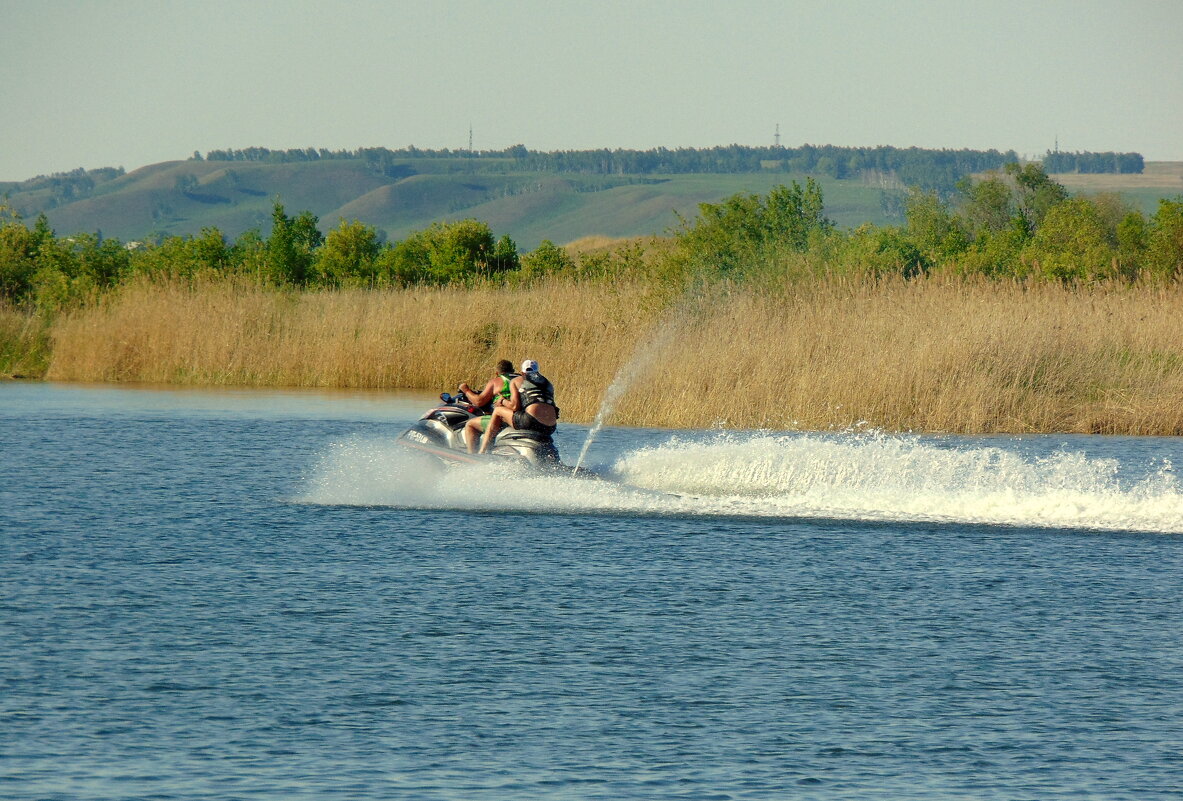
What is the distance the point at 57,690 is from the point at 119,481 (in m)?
9.97

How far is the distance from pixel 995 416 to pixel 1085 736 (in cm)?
1607

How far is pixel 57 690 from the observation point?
28.8ft

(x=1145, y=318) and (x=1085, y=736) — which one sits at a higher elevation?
(x=1145, y=318)

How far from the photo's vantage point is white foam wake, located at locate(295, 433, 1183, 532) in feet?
49.4

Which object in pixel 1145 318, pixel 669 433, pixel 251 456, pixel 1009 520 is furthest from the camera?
pixel 1145 318

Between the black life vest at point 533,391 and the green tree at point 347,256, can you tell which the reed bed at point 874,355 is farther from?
the green tree at point 347,256

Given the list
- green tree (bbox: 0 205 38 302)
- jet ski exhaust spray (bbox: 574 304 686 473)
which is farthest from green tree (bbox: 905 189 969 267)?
green tree (bbox: 0 205 38 302)

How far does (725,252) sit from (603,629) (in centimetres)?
2321

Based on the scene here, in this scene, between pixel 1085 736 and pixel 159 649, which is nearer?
pixel 1085 736

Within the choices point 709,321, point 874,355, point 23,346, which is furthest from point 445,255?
point 874,355

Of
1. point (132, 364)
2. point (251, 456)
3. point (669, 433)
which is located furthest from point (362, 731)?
point (132, 364)

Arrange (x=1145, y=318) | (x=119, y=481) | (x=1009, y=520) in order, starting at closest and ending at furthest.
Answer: (x=1009, y=520)
(x=119, y=481)
(x=1145, y=318)

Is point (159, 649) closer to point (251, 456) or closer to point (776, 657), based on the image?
point (776, 657)

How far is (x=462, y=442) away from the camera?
17312 mm
